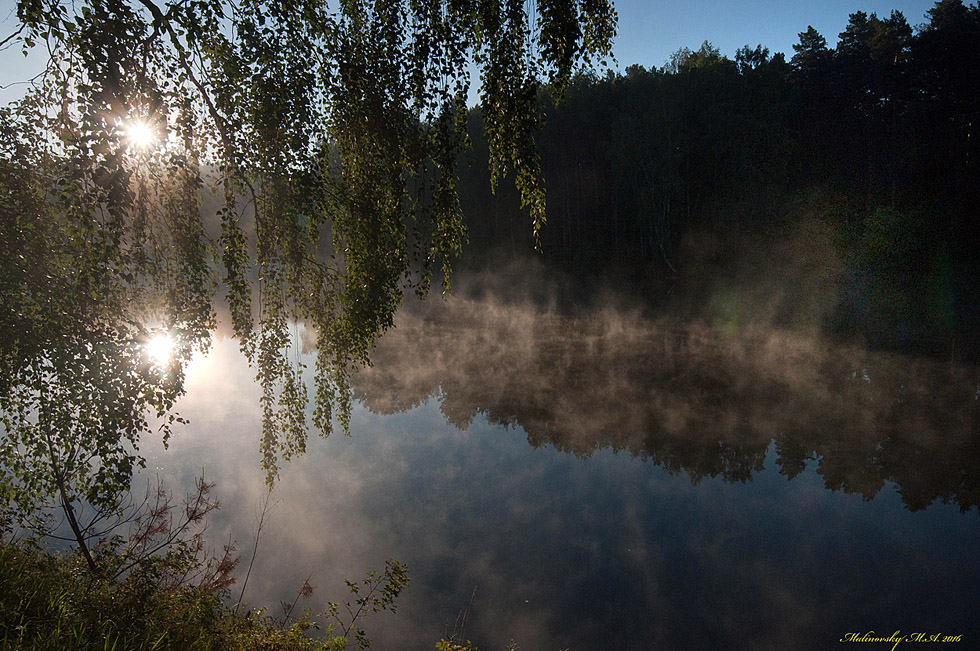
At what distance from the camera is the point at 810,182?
3111 centimetres

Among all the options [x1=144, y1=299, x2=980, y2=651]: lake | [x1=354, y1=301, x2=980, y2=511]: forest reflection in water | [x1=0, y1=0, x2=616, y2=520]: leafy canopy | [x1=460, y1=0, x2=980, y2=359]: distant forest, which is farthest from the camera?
[x1=460, y1=0, x2=980, y2=359]: distant forest

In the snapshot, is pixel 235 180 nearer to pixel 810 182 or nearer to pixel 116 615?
pixel 116 615

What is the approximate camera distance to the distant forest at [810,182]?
2380cm

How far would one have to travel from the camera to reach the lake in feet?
23.0

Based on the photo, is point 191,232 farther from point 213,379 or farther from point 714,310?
point 714,310

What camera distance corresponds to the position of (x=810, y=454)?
11523mm

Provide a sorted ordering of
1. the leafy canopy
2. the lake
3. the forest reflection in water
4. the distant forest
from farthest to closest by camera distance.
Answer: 1. the distant forest
2. the forest reflection in water
3. the lake
4. the leafy canopy

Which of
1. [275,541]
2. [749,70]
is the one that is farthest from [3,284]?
[749,70]

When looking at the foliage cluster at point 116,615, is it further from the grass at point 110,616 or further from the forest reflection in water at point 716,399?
the forest reflection in water at point 716,399

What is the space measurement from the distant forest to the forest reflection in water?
4.85 m

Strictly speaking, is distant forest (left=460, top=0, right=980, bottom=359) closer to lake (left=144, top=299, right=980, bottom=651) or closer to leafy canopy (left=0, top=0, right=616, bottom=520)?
lake (left=144, top=299, right=980, bottom=651)

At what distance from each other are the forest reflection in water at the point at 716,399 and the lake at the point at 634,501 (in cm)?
8

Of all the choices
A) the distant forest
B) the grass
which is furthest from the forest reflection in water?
the grass

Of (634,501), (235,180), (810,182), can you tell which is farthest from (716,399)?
(810,182)
